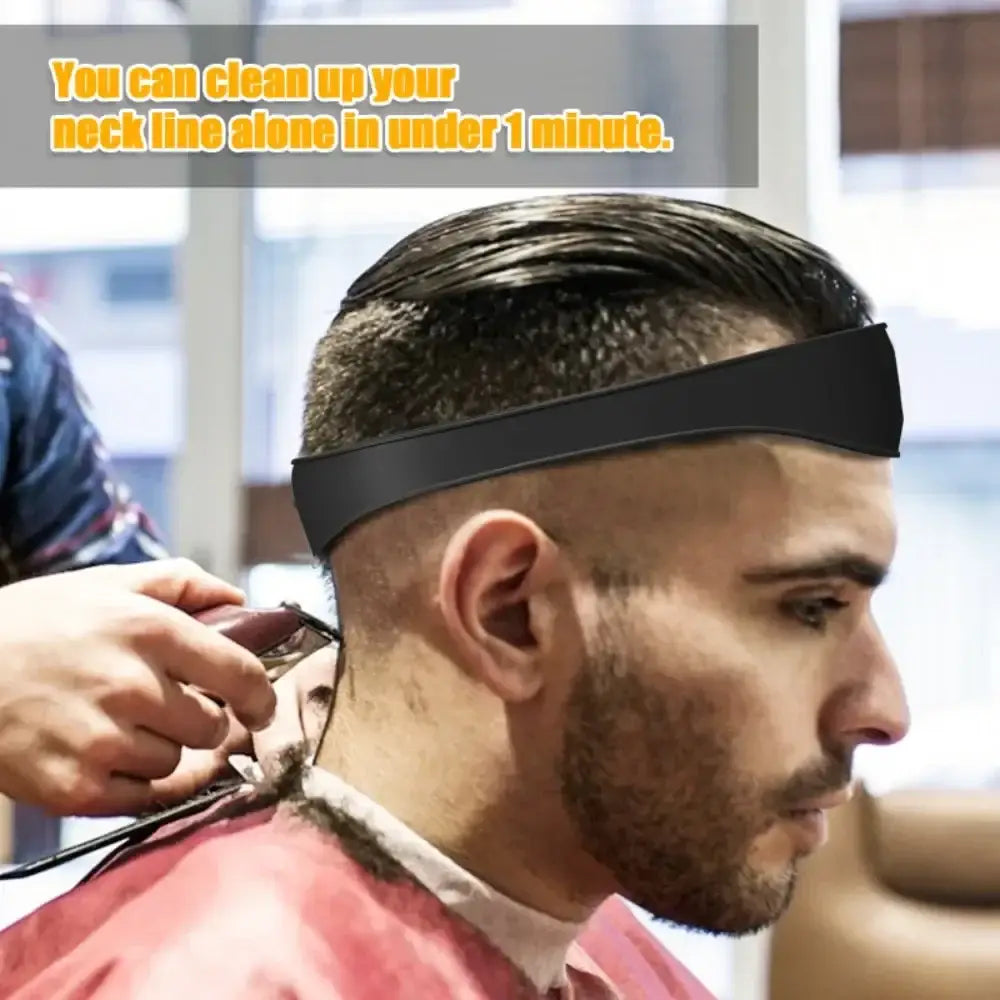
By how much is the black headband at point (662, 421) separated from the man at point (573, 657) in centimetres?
1

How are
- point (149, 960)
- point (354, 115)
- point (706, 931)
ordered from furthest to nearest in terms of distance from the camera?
point (354, 115) < point (706, 931) < point (149, 960)

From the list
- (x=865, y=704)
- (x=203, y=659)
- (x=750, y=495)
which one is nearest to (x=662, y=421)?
(x=750, y=495)

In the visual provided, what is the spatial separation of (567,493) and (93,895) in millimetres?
341

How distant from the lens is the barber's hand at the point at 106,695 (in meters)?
0.71

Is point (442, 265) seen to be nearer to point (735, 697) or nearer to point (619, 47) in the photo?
point (735, 697)

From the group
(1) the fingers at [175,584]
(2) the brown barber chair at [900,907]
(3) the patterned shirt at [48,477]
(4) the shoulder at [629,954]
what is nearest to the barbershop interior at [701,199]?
(2) the brown barber chair at [900,907]

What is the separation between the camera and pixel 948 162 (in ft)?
6.93

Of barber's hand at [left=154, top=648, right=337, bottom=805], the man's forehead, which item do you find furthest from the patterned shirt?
the man's forehead

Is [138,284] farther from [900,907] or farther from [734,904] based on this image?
[734,904]

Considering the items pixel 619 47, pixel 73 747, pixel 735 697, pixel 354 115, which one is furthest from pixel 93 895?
pixel 619 47

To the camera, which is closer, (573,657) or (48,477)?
(573,657)

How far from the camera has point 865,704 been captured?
67 cm

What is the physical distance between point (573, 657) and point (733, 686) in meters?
0.08
